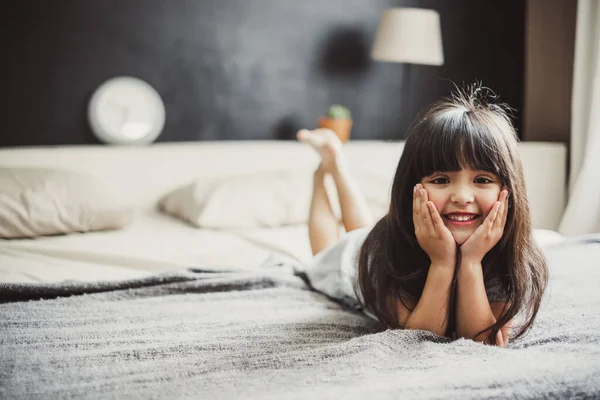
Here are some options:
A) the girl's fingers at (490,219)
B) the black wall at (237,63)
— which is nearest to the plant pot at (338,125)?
the black wall at (237,63)

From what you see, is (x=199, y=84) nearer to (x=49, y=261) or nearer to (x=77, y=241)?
(x=77, y=241)

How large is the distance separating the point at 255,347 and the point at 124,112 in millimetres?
1705

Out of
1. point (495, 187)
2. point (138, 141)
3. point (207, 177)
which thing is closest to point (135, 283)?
point (495, 187)

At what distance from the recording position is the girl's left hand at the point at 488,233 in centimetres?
107

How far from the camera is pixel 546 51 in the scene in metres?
2.98

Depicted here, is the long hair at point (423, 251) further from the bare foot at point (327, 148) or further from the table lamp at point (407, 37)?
the table lamp at point (407, 37)

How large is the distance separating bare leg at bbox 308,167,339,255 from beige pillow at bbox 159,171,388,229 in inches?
13.5

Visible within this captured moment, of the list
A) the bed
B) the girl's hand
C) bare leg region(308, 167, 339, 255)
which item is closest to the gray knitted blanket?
the bed

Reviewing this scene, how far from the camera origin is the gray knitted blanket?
35.1 inches

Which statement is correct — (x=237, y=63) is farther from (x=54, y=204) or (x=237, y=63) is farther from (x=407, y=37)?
(x=54, y=204)

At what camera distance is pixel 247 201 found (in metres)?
2.31

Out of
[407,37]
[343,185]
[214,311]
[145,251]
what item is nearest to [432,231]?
[214,311]

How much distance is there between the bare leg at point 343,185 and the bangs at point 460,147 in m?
0.75

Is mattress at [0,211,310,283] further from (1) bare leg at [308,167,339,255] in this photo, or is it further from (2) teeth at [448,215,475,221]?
(2) teeth at [448,215,475,221]
